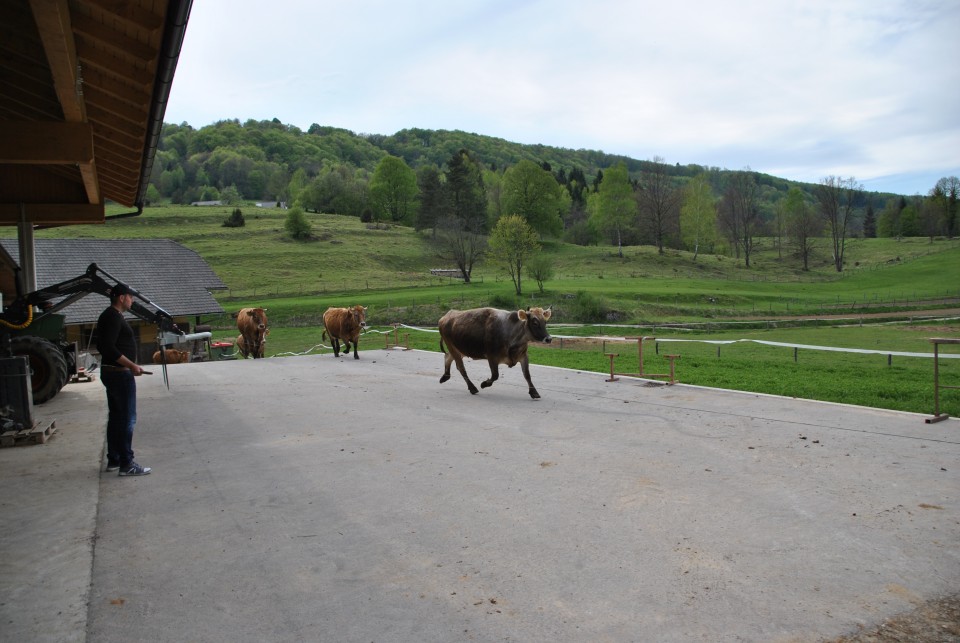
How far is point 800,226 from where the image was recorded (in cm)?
8881

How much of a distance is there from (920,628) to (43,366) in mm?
13578

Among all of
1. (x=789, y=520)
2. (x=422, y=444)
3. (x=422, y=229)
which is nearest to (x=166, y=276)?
(x=422, y=444)

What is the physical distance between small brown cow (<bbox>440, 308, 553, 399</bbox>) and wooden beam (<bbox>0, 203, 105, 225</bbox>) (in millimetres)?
9474

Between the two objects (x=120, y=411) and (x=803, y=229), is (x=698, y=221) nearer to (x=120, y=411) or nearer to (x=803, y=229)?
(x=803, y=229)

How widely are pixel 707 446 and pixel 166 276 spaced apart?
35157 millimetres

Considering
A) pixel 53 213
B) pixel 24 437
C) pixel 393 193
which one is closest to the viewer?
pixel 24 437

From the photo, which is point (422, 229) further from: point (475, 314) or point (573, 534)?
point (573, 534)

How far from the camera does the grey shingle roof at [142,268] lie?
34.4 m

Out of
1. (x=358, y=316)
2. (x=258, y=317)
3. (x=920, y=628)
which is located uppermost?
(x=358, y=316)

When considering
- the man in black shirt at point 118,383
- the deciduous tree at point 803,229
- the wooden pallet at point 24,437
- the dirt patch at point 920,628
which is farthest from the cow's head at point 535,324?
the deciduous tree at point 803,229

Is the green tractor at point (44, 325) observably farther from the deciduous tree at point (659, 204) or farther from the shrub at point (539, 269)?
the deciduous tree at point (659, 204)

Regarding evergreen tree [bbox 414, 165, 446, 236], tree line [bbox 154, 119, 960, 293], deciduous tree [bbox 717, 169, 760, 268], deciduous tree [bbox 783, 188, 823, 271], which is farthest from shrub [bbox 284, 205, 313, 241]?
deciduous tree [bbox 783, 188, 823, 271]

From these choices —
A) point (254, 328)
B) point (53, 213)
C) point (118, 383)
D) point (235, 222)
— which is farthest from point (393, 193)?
point (118, 383)

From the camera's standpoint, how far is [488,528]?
5.85 m
